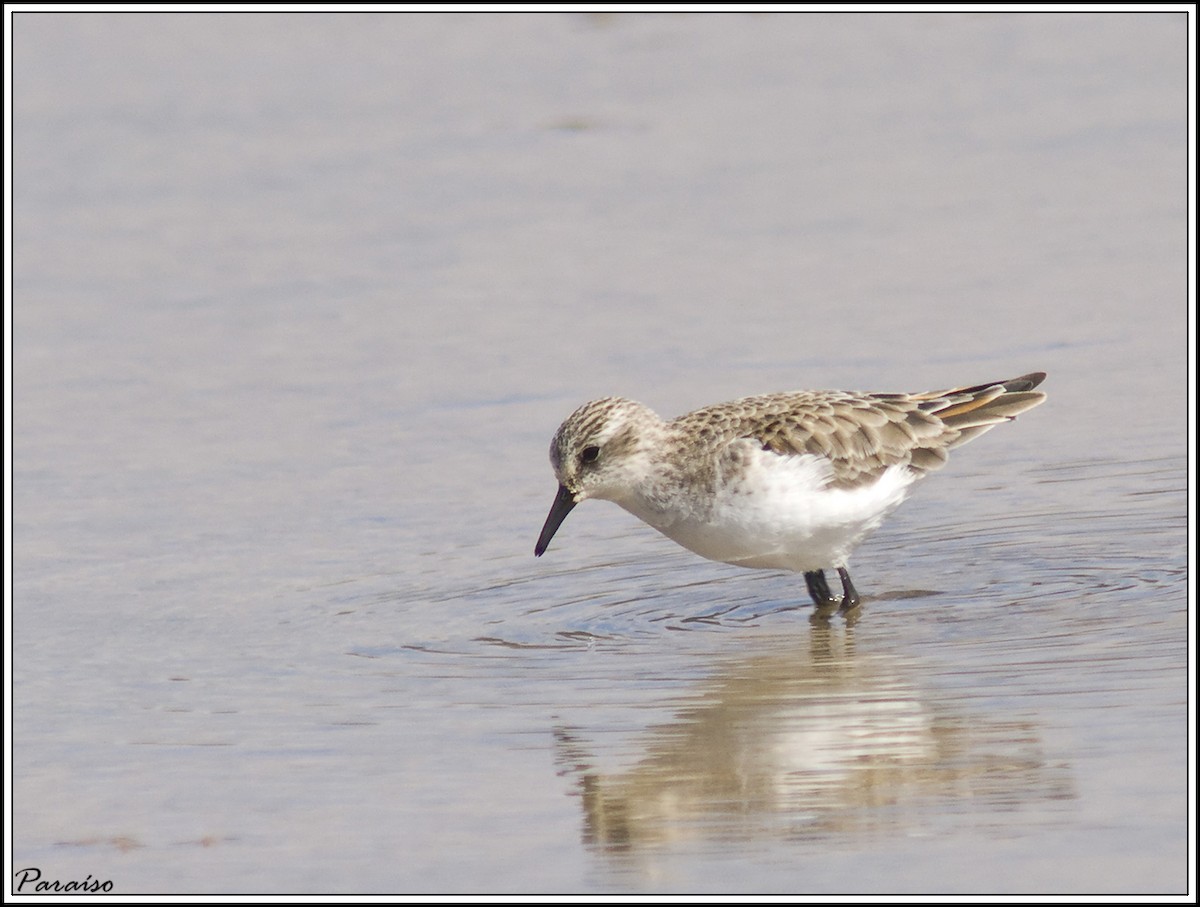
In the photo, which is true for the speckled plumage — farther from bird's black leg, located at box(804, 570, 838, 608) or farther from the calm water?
the calm water

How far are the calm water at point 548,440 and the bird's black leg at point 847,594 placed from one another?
0.13 m

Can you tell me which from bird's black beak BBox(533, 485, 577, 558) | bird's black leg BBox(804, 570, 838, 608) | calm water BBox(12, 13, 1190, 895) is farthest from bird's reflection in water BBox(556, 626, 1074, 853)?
bird's black beak BBox(533, 485, 577, 558)

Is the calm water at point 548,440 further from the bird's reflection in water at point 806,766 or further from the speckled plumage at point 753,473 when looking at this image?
the speckled plumage at point 753,473

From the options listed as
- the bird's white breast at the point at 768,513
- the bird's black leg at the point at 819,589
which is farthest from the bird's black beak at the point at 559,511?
the bird's black leg at the point at 819,589

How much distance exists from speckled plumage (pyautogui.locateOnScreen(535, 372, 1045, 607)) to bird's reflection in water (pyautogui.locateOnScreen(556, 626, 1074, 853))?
0.94 m

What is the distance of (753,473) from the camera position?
319 inches

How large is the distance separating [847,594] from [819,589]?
181mm

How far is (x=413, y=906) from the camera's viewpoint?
551 centimetres

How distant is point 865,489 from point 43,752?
3.54 metres

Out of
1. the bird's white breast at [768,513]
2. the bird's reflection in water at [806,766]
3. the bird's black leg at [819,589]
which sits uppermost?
the bird's white breast at [768,513]

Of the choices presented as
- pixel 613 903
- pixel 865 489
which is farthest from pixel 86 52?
pixel 613 903

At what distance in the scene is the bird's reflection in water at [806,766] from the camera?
5938 millimetres

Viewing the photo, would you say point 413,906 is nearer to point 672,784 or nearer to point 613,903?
point 613,903

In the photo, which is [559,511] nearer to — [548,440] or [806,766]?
[548,440]
